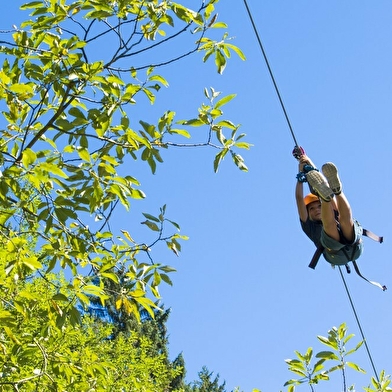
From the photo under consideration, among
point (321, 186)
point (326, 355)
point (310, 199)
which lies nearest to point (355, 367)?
point (326, 355)

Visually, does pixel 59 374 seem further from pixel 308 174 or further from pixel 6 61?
pixel 308 174

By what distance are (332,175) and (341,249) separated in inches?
28.7

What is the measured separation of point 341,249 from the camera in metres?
5.38

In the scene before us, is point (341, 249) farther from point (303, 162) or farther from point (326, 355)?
point (326, 355)

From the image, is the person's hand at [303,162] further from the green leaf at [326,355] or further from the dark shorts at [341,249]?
the green leaf at [326,355]

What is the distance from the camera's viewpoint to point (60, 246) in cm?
369

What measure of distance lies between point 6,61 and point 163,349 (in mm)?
19453

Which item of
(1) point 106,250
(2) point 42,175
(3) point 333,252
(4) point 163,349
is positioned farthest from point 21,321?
(4) point 163,349

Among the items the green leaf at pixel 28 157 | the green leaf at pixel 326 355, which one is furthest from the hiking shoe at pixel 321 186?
the green leaf at pixel 28 157

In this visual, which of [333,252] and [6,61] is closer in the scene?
[6,61]

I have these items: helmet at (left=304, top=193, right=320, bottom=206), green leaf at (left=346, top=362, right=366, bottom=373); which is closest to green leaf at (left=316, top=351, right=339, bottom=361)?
green leaf at (left=346, top=362, right=366, bottom=373)

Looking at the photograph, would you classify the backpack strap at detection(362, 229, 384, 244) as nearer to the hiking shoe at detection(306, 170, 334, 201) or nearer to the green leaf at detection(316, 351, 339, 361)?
the hiking shoe at detection(306, 170, 334, 201)

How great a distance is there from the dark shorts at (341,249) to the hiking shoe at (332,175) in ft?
1.44

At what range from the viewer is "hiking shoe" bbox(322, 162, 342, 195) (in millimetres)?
4867
